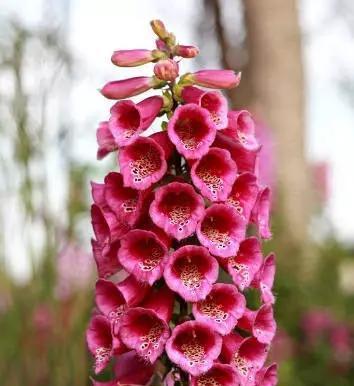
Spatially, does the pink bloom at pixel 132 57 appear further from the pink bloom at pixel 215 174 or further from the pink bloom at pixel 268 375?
the pink bloom at pixel 268 375

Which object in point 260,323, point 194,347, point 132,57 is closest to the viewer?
point 194,347

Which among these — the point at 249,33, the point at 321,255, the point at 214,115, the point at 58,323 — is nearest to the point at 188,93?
the point at 214,115

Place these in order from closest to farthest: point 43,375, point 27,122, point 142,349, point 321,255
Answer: point 142,349 < point 27,122 < point 43,375 < point 321,255

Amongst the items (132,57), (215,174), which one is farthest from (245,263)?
(132,57)

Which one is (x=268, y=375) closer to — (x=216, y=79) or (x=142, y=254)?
(x=142, y=254)

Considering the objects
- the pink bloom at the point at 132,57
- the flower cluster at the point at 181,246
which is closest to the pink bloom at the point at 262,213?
the flower cluster at the point at 181,246

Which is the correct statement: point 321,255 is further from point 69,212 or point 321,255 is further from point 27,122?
point 27,122
